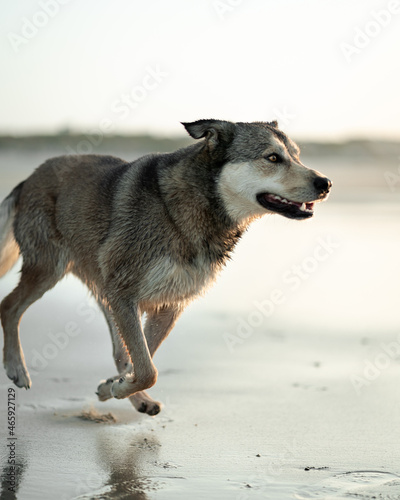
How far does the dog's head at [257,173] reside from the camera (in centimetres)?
473

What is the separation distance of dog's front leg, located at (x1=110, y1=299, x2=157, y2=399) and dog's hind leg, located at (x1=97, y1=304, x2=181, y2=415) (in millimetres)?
195

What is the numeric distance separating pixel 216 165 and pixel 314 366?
1939mm

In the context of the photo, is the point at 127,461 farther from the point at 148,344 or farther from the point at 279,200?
the point at 279,200

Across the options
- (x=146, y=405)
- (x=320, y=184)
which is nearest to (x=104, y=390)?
(x=146, y=405)

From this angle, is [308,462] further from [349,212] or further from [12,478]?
[349,212]

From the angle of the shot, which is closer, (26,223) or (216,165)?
(216,165)

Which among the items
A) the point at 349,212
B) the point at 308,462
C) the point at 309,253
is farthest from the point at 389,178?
the point at 308,462

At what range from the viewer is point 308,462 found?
414 centimetres

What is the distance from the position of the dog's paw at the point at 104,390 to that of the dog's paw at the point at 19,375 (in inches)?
20.7

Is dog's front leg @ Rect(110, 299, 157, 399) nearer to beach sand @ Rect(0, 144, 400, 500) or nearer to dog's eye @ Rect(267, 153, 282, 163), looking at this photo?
beach sand @ Rect(0, 144, 400, 500)

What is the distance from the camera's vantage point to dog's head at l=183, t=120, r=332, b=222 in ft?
15.5

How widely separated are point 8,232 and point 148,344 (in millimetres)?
1571

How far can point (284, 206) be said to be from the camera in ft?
15.9

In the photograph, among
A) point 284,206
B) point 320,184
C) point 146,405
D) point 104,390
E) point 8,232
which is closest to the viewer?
point 320,184
